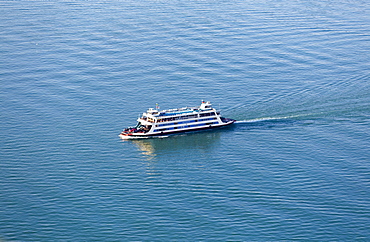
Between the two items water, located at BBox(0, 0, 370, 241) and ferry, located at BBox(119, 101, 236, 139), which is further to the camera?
ferry, located at BBox(119, 101, 236, 139)

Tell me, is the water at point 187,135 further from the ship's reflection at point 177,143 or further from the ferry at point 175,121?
the ferry at point 175,121

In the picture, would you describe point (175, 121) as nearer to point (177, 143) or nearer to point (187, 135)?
point (187, 135)

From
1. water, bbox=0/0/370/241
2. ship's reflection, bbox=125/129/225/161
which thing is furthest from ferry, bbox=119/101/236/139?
water, bbox=0/0/370/241

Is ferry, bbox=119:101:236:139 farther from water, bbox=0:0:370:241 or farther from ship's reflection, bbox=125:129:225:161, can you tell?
water, bbox=0:0:370:241

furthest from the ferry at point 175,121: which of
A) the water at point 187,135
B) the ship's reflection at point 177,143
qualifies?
the water at point 187,135

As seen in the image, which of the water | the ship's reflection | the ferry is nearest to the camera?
the water
